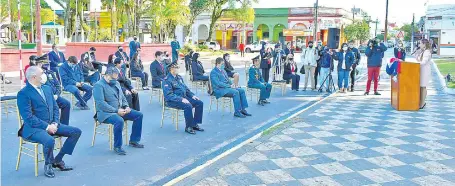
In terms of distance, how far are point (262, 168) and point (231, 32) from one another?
52.1 metres

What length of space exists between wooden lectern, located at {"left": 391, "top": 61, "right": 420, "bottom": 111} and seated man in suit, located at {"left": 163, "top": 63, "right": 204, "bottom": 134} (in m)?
5.71

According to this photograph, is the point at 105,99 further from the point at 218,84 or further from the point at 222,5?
the point at 222,5

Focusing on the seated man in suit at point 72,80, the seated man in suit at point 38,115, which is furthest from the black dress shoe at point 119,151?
the seated man in suit at point 72,80

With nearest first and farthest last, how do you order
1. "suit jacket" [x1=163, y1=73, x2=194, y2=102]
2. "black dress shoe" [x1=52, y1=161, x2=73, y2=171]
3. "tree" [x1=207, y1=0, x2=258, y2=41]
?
"black dress shoe" [x1=52, y1=161, x2=73, y2=171], "suit jacket" [x1=163, y1=73, x2=194, y2=102], "tree" [x1=207, y1=0, x2=258, y2=41]

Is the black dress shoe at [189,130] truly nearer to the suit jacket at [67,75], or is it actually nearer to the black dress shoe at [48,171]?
the black dress shoe at [48,171]

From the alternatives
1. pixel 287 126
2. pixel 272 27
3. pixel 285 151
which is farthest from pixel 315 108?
pixel 272 27

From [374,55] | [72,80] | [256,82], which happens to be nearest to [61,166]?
[72,80]

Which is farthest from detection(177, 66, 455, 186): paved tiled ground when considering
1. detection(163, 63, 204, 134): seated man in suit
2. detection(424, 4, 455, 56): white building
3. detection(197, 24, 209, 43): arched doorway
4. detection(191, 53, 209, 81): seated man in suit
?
detection(197, 24, 209, 43): arched doorway

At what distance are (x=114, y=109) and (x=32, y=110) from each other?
4.87 feet

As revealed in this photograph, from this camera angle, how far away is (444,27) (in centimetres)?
4588

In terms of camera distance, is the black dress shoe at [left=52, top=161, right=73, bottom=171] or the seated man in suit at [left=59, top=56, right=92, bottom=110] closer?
the black dress shoe at [left=52, top=161, right=73, bottom=171]

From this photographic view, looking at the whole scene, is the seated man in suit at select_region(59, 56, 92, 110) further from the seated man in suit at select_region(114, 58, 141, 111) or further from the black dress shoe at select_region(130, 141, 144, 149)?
the black dress shoe at select_region(130, 141, 144, 149)

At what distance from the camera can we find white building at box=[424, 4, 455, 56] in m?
45.5

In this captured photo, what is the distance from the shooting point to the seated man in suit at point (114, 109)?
23.2 feet
